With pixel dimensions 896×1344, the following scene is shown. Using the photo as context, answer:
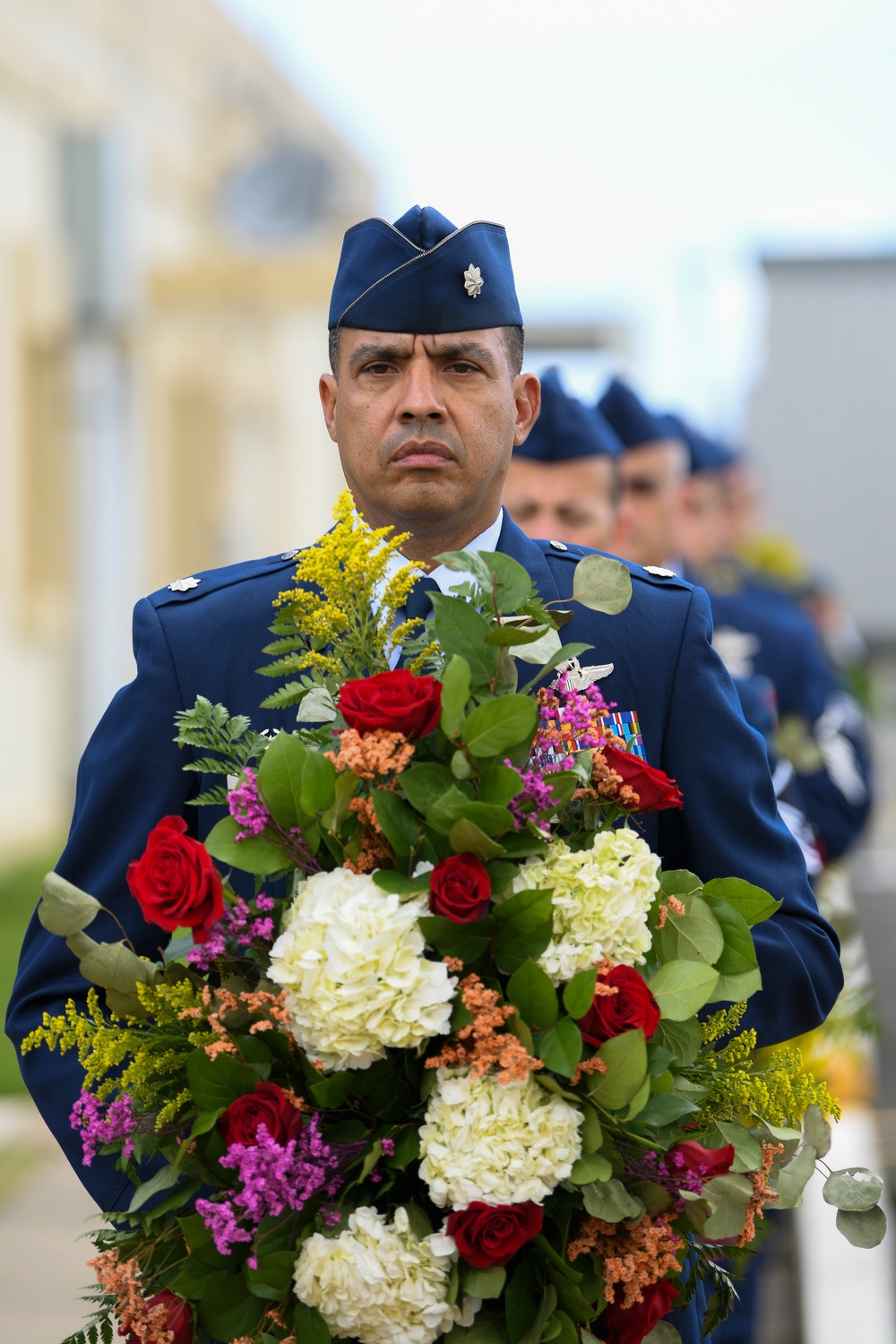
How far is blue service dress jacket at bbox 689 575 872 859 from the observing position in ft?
16.8

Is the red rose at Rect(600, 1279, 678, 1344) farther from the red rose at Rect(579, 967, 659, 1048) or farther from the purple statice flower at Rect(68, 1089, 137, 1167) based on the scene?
the purple statice flower at Rect(68, 1089, 137, 1167)

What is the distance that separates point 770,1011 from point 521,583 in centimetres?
62

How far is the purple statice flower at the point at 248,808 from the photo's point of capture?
1.67 metres

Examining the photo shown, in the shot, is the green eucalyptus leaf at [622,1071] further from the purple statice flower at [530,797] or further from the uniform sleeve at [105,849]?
the uniform sleeve at [105,849]

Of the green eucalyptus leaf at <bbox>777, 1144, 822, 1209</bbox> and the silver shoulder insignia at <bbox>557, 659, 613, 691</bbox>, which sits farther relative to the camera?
the silver shoulder insignia at <bbox>557, 659, 613, 691</bbox>

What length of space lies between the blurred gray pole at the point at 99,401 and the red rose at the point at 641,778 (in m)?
9.06

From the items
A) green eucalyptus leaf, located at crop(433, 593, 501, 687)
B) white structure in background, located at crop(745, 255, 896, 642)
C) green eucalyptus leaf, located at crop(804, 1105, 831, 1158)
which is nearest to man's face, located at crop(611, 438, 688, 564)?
green eucalyptus leaf, located at crop(804, 1105, 831, 1158)

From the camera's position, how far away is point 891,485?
12406mm

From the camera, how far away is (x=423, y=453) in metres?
2.07

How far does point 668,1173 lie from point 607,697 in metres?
0.60

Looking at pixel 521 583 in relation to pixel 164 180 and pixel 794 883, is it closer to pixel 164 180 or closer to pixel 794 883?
pixel 794 883

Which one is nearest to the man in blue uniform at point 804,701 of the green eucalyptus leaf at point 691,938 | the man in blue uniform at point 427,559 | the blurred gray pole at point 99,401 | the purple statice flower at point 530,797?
the man in blue uniform at point 427,559

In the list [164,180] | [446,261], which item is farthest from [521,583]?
[164,180]

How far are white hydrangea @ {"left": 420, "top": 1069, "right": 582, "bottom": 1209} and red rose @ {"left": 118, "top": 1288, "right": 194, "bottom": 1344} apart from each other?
27cm
